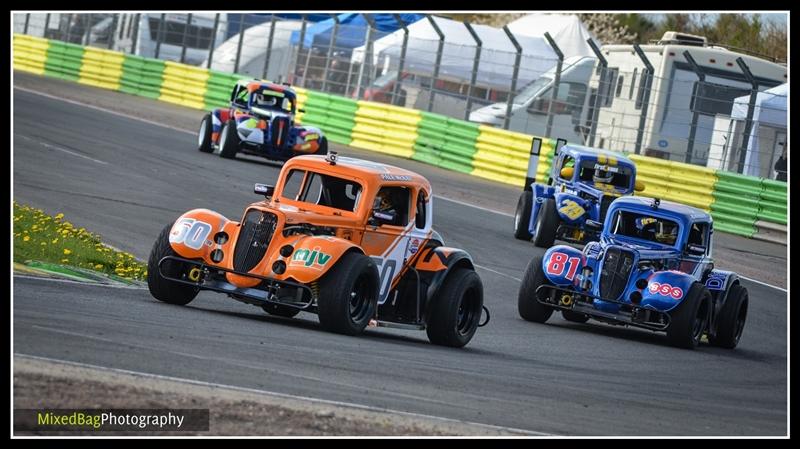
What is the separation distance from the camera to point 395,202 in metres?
11.4

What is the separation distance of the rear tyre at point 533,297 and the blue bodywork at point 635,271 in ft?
0.20

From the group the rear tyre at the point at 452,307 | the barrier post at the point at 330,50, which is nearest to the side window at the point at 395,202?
the rear tyre at the point at 452,307

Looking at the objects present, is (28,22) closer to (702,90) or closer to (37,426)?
(702,90)

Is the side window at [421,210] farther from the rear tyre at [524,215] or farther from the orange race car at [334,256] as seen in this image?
the rear tyre at [524,215]

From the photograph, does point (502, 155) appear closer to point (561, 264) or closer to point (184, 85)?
point (184, 85)

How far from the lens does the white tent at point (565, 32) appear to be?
131 ft

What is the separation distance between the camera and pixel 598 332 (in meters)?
14.1

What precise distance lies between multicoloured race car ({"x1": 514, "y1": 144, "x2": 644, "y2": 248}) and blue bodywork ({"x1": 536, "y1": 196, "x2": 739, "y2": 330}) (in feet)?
14.1

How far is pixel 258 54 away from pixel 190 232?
29739mm

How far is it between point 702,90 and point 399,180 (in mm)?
17172

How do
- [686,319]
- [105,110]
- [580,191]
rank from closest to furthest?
1. [686,319]
2. [580,191]
3. [105,110]

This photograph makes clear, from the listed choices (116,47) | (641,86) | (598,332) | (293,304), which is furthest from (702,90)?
(116,47)

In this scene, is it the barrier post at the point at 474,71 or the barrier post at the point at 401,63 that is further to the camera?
the barrier post at the point at 401,63

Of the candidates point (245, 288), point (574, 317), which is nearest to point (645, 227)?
point (574, 317)
